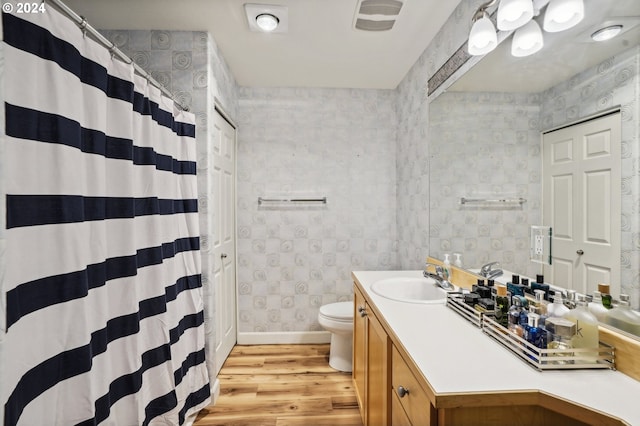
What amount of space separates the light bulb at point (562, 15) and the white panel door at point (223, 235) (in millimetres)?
1931

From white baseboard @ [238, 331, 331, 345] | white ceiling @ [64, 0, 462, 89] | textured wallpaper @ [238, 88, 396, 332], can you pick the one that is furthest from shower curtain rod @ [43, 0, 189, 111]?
white baseboard @ [238, 331, 331, 345]

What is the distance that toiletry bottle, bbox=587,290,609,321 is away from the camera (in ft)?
3.22

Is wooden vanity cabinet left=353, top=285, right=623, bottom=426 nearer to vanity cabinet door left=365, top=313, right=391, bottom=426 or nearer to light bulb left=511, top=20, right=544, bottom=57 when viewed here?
vanity cabinet door left=365, top=313, right=391, bottom=426

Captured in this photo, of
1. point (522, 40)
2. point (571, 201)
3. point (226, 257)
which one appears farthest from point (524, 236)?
point (226, 257)

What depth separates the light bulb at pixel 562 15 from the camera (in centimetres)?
106

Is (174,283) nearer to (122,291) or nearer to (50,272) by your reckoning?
(122,291)

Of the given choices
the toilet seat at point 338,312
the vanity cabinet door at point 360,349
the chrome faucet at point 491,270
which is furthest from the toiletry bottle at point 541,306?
the toilet seat at point 338,312

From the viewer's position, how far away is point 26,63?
86 cm

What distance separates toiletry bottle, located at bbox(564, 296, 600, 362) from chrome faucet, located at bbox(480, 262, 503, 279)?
1.81ft

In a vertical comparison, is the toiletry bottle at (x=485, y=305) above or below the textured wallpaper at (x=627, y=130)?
below

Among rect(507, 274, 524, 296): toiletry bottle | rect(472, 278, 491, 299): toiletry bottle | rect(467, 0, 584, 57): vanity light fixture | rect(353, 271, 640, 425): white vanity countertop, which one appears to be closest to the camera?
rect(353, 271, 640, 425): white vanity countertop

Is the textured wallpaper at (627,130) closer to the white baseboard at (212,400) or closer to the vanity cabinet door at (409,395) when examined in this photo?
the vanity cabinet door at (409,395)

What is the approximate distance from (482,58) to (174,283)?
77.8 inches

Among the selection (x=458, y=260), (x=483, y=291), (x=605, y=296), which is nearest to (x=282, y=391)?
(x=458, y=260)
